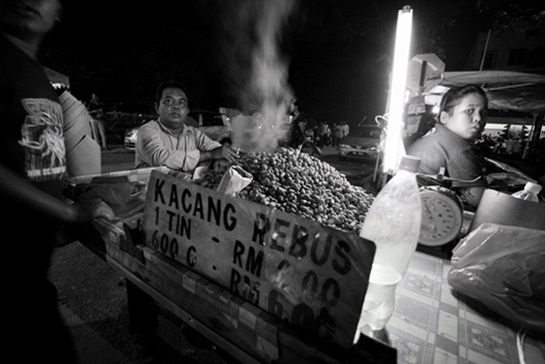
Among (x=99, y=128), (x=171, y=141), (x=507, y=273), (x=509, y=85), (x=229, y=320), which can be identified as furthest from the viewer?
(x=99, y=128)

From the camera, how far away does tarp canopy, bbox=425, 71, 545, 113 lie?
524 centimetres

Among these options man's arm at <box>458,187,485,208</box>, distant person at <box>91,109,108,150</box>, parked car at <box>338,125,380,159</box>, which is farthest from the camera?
parked car at <box>338,125,380,159</box>

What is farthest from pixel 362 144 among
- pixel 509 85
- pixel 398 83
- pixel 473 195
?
pixel 473 195

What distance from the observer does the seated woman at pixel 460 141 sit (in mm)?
2479

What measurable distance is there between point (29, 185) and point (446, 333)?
1.88 metres

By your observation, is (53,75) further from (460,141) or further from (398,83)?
(460,141)

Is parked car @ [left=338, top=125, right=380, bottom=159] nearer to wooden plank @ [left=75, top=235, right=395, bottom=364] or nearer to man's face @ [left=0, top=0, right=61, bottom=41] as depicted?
wooden plank @ [left=75, top=235, right=395, bottom=364]

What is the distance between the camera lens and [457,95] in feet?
8.44

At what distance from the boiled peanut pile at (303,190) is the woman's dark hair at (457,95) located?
50.3 inches

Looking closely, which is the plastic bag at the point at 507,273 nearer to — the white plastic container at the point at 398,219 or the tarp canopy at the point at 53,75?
the white plastic container at the point at 398,219

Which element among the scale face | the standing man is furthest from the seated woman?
the standing man

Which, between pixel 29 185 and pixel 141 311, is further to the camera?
pixel 141 311

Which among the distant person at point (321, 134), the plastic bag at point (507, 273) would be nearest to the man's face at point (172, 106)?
the plastic bag at point (507, 273)

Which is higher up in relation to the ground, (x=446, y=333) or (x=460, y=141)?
(x=460, y=141)
